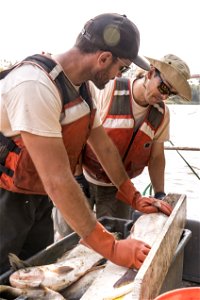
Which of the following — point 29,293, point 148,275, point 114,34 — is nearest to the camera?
point 148,275

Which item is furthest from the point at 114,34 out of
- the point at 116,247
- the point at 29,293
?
the point at 29,293

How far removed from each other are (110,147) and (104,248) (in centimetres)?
102

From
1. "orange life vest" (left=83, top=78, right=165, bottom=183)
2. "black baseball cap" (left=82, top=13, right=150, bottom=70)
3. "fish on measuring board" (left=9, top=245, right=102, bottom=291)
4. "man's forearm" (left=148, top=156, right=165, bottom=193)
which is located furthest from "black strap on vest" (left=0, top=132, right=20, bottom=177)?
"man's forearm" (left=148, top=156, right=165, bottom=193)

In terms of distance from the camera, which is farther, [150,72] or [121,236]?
[150,72]

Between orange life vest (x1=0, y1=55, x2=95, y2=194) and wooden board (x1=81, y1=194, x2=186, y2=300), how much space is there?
68 cm

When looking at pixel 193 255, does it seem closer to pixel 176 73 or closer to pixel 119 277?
pixel 119 277

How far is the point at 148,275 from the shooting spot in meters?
1.58

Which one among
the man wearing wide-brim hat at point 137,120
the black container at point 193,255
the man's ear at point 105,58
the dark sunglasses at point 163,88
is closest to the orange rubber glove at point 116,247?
the man's ear at point 105,58

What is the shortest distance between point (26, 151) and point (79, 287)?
2.61 feet

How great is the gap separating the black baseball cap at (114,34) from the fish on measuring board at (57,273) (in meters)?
1.16

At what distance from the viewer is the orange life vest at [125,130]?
10.4 ft

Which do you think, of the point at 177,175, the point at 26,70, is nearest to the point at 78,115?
the point at 26,70

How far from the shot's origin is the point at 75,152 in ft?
7.88

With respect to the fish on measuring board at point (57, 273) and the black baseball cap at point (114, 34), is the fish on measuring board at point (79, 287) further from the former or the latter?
the black baseball cap at point (114, 34)
